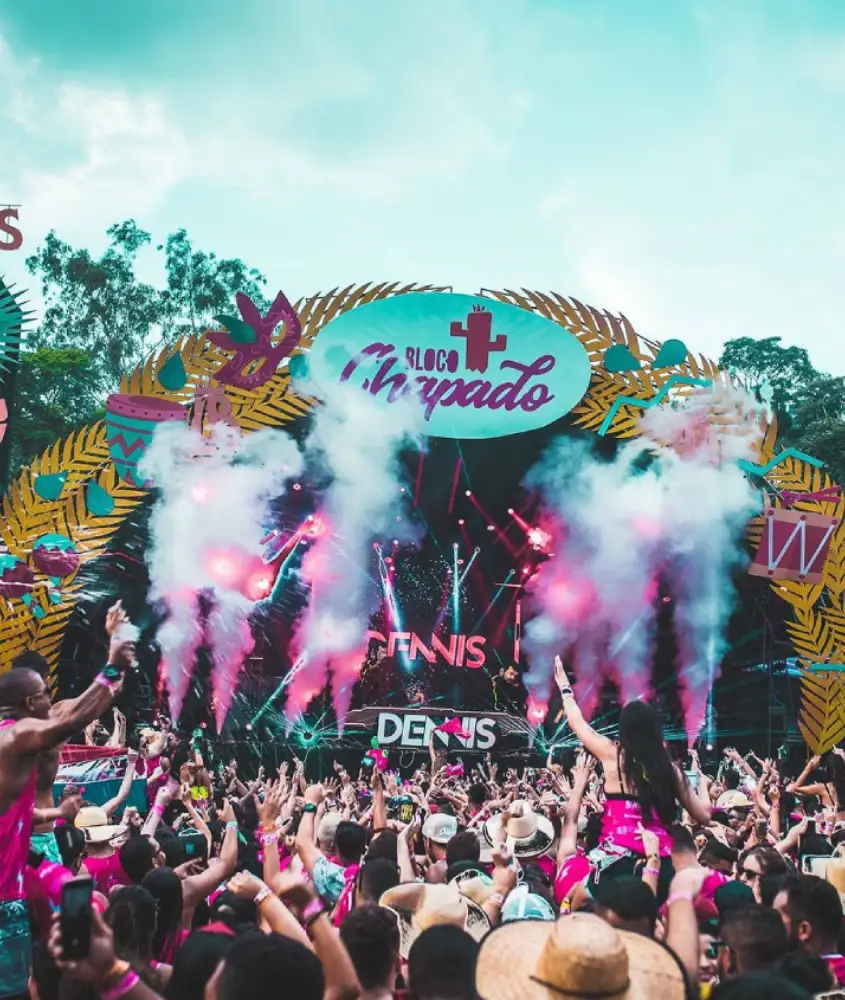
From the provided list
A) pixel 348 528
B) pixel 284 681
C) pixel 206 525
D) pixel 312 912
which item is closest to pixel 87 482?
pixel 206 525

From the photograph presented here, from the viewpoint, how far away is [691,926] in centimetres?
286

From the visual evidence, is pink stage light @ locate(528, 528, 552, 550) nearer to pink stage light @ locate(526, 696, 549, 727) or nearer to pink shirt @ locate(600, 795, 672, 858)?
pink stage light @ locate(526, 696, 549, 727)

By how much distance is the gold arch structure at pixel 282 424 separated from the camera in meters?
16.8

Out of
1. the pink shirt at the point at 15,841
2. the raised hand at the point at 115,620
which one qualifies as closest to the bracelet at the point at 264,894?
the pink shirt at the point at 15,841

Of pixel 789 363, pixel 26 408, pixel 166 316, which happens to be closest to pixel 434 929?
pixel 26 408

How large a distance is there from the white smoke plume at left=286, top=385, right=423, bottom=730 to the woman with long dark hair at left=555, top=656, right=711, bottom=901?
43.7 ft

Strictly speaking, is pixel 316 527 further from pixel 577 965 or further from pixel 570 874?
pixel 577 965

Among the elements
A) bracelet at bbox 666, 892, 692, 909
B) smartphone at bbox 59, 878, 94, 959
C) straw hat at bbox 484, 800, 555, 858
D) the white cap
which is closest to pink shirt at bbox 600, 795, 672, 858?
straw hat at bbox 484, 800, 555, 858

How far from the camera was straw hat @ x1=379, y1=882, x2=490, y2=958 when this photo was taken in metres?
3.55

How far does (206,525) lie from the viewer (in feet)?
59.7

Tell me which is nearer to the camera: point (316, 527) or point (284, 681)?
point (316, 527)

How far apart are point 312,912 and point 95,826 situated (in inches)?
132

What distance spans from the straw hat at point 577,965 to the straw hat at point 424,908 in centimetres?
105

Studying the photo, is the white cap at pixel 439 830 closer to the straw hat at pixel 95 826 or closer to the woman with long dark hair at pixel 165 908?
the straw hat at pixel 95 826
